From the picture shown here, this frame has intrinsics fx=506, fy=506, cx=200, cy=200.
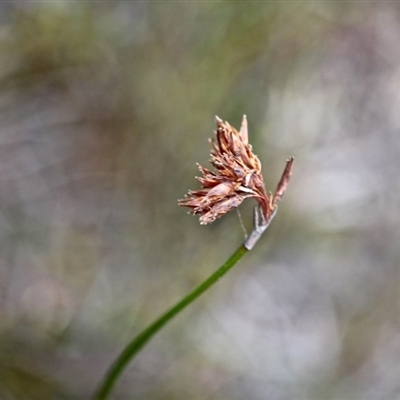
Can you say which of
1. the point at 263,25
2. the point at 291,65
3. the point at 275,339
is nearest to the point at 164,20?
the point at 263,25

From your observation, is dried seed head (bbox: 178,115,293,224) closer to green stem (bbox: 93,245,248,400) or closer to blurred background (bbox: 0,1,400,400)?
green stem (bbox: 93,245,248,400)

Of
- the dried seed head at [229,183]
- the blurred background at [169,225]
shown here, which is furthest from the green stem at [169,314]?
the blurred background at [169,225]

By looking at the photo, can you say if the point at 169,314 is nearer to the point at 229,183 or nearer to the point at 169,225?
the point at 229,183

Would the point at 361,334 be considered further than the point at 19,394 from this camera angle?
Yes

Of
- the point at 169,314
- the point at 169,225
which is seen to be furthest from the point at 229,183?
the point at 169,225

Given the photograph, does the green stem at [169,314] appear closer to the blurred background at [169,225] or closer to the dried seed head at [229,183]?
the dried seed head at [229,183]

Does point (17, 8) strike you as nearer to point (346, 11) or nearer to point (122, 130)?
point (122, 130)

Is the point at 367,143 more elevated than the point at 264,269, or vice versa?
the point at 367,143
